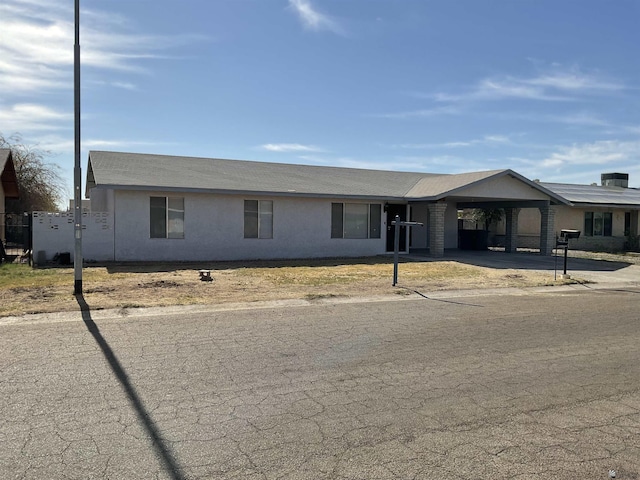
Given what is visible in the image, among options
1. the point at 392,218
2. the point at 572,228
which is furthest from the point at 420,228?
the point at 572,228

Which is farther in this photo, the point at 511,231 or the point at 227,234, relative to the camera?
the point at 511,231

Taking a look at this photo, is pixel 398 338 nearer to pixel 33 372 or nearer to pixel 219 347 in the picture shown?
pixel 219 347

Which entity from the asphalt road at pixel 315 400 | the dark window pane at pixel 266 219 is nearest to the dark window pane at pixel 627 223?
the dark window pane at pixel 266 219

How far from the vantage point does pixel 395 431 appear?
4117mm

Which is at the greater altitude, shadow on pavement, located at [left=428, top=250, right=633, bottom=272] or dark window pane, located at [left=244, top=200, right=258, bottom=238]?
dark window pane, located at [left=244, top=200, right=258, bottom=238]

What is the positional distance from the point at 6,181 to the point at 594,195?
3082cm

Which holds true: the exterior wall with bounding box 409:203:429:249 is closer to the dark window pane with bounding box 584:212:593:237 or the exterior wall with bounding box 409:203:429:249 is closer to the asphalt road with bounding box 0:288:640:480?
the dark window pane with bounding box 584:212:593:237

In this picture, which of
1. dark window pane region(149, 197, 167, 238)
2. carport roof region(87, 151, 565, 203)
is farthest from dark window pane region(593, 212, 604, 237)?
dark window pane region(149, 197, 167, 238)

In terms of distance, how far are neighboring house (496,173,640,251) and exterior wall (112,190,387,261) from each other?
12.3 metres

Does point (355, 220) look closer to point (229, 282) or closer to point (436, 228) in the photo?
point (436, 228)

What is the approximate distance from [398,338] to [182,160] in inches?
677

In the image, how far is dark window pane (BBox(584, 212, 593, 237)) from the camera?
2962 cm

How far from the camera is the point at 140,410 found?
4.44 meters

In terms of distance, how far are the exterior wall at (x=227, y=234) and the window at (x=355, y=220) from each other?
0.23m
